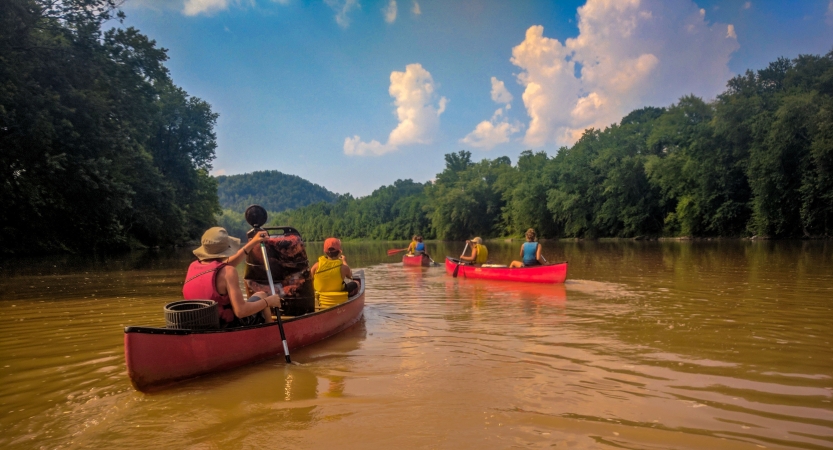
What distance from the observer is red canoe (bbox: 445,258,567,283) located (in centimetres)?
1221

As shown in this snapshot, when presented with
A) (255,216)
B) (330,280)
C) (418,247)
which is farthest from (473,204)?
(255,216)

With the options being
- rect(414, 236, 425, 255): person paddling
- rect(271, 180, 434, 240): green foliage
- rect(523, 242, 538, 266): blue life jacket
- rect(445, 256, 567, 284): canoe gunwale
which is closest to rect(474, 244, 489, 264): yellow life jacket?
rect(445, 256, 567, 284): canoe gunwale

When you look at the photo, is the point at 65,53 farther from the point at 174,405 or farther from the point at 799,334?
the point at 799,334

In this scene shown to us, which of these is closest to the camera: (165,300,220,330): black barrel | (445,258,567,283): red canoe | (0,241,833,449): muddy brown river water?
(0,241,833,449): muddy brown river water

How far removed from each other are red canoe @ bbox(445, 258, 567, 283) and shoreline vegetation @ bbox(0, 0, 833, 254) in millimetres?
11326

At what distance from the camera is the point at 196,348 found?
196 inches

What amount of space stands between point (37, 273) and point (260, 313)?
15.5m

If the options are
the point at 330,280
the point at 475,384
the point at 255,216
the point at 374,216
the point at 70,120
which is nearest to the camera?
the point at 475,384

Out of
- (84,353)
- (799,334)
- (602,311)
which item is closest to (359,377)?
(84,353)

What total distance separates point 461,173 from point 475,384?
75.7 m

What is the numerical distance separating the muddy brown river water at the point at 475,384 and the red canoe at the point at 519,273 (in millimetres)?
2970

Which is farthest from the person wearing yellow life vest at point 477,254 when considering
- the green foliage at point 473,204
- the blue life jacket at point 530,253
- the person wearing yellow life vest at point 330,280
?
the green foliage at point 473,204

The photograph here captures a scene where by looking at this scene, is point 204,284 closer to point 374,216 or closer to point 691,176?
point 691,176

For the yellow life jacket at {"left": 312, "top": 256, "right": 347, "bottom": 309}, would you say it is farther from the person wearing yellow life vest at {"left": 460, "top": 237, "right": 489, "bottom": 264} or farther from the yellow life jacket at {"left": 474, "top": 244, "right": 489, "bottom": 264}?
the yellow life jacket at {"left": 474, "top": 244, "right": 489, "bottom": 264}
